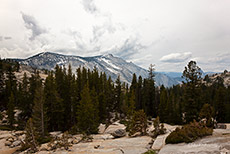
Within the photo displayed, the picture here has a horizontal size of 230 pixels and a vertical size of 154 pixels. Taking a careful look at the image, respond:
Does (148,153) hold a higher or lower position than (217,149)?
lower

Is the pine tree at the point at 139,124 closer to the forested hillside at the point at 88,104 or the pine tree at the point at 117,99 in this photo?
the forested hillside at the point at 88,104

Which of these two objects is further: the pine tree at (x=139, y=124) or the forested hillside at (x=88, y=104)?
the forested hillside at (x=88, y=104)

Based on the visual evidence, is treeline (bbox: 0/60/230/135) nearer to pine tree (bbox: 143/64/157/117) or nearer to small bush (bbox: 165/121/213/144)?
pine tree (bbox: 143/64/157/117)

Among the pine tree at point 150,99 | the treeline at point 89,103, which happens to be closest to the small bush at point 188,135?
the treeline at point 89,103

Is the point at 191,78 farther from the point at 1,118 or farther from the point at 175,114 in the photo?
the point at 1,118

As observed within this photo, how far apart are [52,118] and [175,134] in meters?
31.1

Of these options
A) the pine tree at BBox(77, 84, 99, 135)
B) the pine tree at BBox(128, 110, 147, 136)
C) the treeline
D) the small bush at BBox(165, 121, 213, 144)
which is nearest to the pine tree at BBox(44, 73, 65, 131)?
the treeline

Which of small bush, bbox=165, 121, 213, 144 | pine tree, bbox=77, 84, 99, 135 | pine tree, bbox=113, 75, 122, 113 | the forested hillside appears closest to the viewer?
small bush, bbox=165, 121, 213, 144

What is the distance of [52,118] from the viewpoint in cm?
3475

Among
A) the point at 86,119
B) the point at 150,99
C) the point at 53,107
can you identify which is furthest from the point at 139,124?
the point at 150,99

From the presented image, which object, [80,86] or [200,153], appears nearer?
[200,153]

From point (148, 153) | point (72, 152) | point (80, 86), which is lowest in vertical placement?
point (72, 152)

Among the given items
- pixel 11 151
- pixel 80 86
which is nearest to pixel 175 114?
pixel 80 86

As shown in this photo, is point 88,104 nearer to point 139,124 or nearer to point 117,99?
point 139,124
